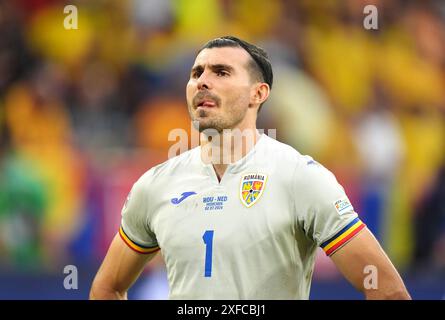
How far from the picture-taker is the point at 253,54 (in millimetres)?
4875

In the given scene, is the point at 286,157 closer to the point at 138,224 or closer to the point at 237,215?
the point at 237,215

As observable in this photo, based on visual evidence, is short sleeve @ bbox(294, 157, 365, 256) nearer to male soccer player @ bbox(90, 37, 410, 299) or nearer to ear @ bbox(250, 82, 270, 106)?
male soccer player @ bbox(90, 37, 410, 299)

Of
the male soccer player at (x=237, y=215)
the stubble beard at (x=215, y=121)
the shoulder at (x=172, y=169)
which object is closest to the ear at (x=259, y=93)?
the male soccer player at (x=237, y=215)

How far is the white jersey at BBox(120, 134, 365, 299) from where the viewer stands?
4355mm

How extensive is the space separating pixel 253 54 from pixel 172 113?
484cm

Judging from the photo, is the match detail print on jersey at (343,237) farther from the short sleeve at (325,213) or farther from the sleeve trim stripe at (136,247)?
the sleeve trim stripe at (136,247)

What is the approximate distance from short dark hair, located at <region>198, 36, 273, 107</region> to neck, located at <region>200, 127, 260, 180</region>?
0.31m

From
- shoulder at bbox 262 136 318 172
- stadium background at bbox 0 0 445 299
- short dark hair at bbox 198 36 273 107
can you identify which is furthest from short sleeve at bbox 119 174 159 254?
stadium background at bbox 0 0 445 299

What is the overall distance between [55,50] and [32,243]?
2552mm

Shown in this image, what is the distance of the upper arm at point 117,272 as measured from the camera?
4957 millimetres

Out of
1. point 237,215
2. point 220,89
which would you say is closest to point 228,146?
point 220,89

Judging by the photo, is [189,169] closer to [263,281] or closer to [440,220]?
[263,281]

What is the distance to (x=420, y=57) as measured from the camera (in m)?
10.2

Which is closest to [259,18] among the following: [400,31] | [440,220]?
[400,31]
